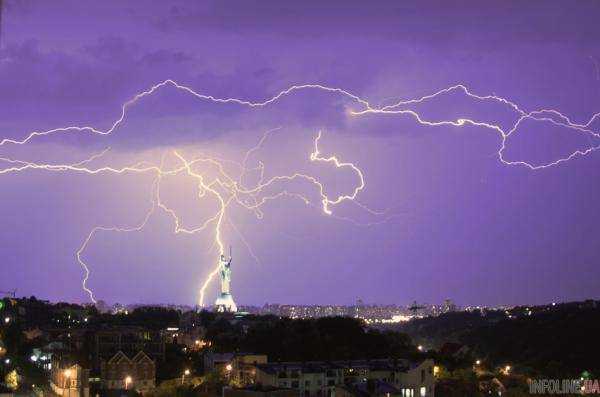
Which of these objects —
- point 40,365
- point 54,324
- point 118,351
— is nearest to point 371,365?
point 118,351

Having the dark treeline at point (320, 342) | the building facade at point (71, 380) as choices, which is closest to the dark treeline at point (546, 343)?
the dark treeline at point (320, 342)

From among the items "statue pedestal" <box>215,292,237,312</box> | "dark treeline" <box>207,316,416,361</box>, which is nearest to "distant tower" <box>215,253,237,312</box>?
"statue pedestal" <box>215,292,237,312</box>

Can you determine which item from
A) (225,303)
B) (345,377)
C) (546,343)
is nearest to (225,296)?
(225,303)

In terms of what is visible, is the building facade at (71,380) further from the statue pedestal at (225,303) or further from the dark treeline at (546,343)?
the statue pedestal at (225,303)

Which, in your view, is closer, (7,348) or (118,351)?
(118,351)

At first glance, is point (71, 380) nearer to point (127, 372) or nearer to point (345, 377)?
point (127, 372)

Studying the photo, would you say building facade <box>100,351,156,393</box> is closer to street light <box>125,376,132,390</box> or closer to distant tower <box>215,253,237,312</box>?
street light <box>125,376,132,390</box>

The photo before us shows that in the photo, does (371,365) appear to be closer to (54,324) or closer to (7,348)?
(7,348)

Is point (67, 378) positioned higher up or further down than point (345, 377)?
further down
